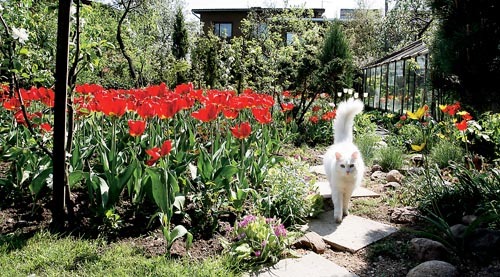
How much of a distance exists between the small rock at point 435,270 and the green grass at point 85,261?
1.15 metres

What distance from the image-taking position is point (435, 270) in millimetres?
2492

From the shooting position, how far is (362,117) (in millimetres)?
9609

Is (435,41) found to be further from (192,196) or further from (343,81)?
(343,81)

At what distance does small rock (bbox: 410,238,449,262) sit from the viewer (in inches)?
111

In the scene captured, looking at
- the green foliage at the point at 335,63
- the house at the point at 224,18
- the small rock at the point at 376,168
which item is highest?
the house at the point at 224,18

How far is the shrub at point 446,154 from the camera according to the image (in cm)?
555

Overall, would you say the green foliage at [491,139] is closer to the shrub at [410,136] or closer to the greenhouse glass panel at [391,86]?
the shrub at [410,136]

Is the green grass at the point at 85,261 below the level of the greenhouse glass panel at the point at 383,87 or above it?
below

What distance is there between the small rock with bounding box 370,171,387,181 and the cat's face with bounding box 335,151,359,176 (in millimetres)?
1830

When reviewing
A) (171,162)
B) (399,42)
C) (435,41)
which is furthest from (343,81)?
(399,42)

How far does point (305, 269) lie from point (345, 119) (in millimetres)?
2191

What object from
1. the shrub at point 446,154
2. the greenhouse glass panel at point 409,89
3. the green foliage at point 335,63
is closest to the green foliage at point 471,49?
the shrub at point 446,154

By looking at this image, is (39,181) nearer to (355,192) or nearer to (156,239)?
(156,239)

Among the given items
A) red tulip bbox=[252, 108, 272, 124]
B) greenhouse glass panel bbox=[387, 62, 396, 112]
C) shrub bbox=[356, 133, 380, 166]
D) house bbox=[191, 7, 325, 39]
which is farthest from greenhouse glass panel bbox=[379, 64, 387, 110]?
house bbox=[191, 7, 325, 39]
